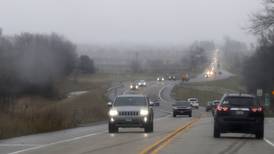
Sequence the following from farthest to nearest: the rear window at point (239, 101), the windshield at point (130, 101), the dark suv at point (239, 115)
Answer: the windshield at point (130, 101) < the rear window at point (239, 101) < the dark suv at point (239, 115)

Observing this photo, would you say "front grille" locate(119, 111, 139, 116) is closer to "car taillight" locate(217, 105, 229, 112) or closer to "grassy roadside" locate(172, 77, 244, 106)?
"car taillight" locate(217, 105, 229, 112)

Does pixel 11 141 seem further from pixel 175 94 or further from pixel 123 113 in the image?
pixel 175 94

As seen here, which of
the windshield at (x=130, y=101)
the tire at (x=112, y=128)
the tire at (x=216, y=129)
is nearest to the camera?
the tire at (x=216, y=129)

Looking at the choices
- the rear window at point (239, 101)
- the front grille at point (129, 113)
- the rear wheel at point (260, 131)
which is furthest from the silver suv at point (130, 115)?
the rear wheel at point (260, 131)

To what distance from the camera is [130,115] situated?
3331cm

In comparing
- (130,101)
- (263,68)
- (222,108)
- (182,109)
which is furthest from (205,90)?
(222,108)

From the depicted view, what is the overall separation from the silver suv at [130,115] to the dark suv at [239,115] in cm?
494

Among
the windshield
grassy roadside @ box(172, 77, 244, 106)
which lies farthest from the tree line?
the windshield

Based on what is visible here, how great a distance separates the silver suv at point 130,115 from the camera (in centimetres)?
3322

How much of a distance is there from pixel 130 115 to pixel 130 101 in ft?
3.83

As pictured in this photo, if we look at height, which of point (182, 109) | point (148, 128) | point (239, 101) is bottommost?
point (182, 109)

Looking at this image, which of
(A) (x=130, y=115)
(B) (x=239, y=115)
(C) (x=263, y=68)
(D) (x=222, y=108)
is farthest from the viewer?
(C) (x=263, y=68)

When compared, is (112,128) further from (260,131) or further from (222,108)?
(260,131)

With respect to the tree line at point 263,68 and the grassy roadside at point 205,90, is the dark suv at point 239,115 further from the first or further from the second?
the grassy roadside at point 205,90
